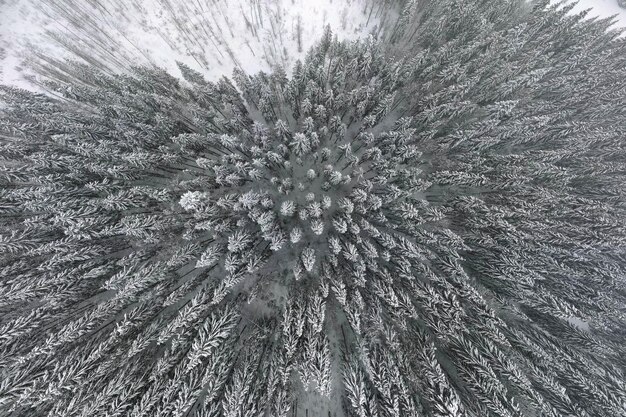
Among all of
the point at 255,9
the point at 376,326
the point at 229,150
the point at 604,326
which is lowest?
the point at 604,326

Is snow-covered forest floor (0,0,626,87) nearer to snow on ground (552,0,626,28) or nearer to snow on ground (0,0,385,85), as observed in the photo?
snow on ground (0,0,385,85)

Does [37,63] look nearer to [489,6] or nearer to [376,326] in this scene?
[376,326]

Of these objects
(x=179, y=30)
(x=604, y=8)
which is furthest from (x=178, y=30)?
(x=604, y=8)

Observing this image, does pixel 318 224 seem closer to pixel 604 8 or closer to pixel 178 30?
pixel 178 30

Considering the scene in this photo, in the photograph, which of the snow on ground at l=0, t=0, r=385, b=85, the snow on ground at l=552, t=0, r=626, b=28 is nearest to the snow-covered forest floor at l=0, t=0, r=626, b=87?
the snow on ground at l=0, t=0, r=385, b=85

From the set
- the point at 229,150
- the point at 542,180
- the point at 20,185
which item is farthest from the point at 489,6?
the point at 20,185
